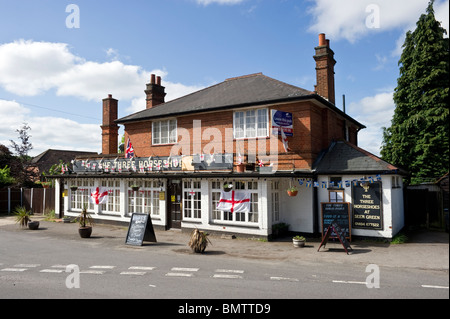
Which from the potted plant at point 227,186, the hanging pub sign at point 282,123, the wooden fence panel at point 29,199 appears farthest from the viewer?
the wooden fence panel at point 29,199

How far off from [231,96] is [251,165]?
4830 mm

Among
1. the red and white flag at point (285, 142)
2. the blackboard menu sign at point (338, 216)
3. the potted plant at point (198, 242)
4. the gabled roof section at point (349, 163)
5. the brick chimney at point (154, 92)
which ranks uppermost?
the brick chimney at point (154, 92)

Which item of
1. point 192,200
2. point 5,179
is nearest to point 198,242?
point 192,200

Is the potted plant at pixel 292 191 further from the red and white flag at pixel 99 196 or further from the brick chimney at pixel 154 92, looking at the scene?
the brick chimney at pixel 154 92

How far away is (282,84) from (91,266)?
1281 centimetres

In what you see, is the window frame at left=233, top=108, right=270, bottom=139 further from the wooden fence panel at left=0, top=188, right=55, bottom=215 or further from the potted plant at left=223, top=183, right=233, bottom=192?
the wooden fence panel at left=0, top=188, right=55, bottom=215

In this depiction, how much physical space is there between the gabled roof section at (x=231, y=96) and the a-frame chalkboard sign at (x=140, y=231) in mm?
6693

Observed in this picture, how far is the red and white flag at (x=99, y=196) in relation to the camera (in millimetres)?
19984

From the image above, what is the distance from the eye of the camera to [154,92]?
23.7 m

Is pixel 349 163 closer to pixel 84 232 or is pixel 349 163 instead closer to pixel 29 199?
pixel 84 232

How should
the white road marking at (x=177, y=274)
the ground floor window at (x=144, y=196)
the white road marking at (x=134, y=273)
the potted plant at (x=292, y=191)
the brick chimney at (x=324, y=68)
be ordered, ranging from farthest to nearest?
the ground floor window at (x=144, y=196) → the brick chimney at (x=324, y=68) → the potted plant at (x=292, y=191) → the white road marking at (x=134, y=273) → the white road marking at (x=177, y=274)

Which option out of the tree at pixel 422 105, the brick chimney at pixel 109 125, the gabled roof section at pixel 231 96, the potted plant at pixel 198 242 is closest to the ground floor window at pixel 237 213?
the potted plant at pixel 198 242

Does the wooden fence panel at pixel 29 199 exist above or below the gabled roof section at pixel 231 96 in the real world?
below
